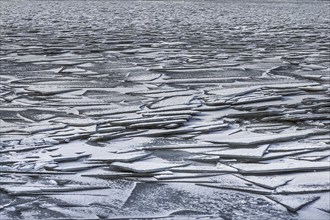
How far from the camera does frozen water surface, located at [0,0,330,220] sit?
2453 mm

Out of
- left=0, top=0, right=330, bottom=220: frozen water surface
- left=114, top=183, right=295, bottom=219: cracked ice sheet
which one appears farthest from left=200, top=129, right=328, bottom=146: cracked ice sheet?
left=114, top=183, right=295, bottom=219: cracked ice sheet

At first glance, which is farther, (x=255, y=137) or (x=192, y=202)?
(x=255, y=137)

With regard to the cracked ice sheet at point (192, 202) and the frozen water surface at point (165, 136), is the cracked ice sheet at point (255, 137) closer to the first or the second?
the frozen water surface at point (165, 136)

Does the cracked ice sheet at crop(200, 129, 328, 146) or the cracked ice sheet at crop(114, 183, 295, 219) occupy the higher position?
the cracked ice sheet at crop(114, 183, 295, 219)

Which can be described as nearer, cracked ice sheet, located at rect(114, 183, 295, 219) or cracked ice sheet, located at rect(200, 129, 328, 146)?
cracked ice sheet, located at rect(114, 183, 295, 219)

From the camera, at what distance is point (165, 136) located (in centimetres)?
340

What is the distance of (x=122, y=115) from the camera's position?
390 centimetres

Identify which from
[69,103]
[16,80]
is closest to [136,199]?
[69,103]

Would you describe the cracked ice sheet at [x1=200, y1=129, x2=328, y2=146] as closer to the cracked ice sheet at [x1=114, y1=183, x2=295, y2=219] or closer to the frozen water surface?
the frozen water surface

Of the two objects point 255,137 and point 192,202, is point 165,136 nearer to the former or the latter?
point 255,137

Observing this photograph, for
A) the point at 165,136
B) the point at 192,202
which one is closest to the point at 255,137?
the point at 165,136

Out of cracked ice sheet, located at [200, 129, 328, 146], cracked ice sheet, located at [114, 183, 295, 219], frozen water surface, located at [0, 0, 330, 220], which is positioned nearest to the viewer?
cracked ice sheet, located at [114, 183, 295, 219]

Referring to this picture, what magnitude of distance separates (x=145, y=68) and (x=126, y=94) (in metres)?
1.34

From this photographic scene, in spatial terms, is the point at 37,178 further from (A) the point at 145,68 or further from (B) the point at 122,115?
(A) the point at 145,68
